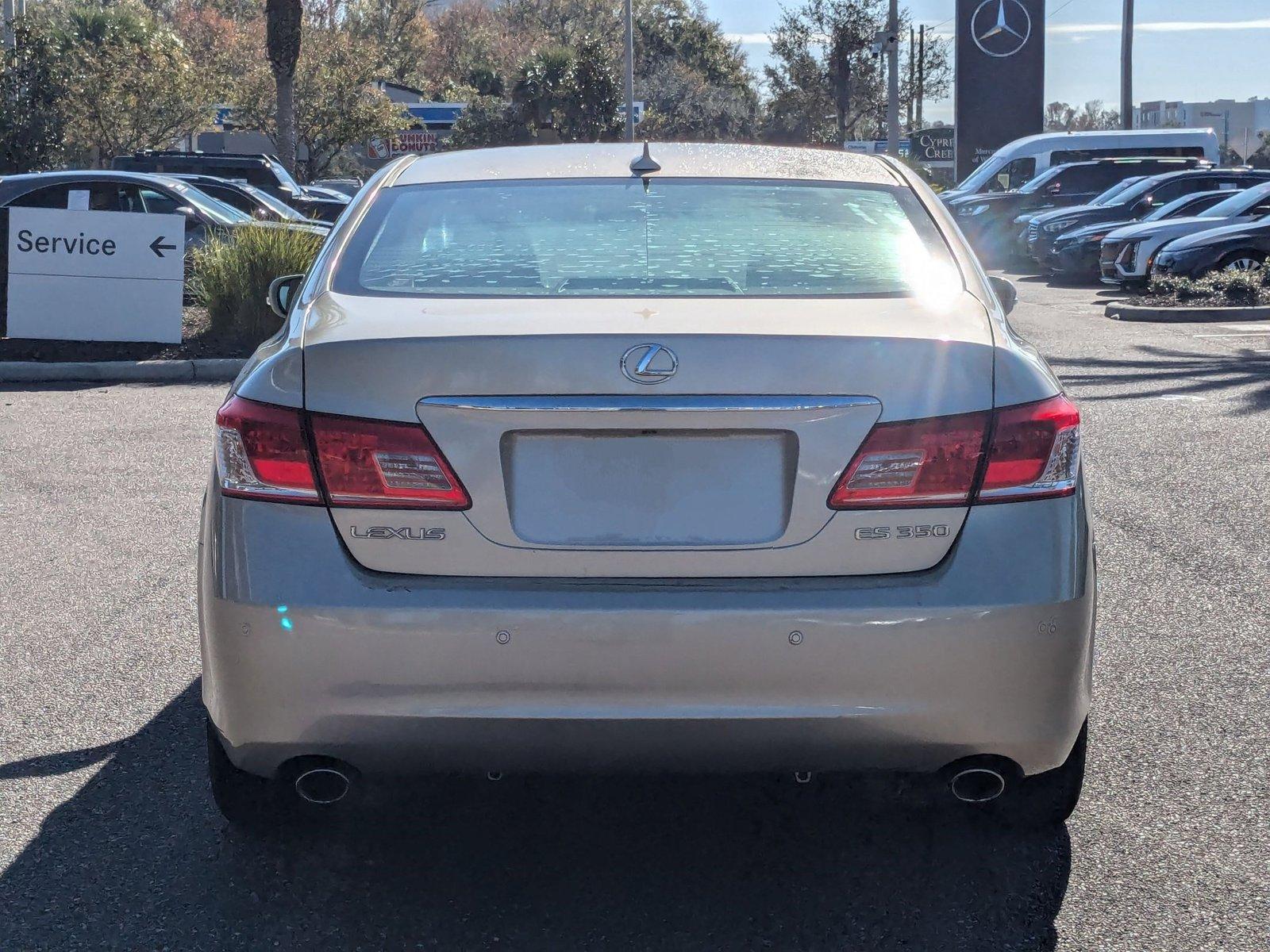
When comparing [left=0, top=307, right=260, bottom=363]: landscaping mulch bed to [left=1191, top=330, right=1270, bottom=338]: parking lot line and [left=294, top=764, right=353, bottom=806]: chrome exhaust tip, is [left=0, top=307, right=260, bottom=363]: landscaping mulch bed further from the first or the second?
[left=294, top=764, right=353, bottom=806]: chrome exhaust tip

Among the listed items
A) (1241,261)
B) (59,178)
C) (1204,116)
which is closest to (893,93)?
(1241,261)

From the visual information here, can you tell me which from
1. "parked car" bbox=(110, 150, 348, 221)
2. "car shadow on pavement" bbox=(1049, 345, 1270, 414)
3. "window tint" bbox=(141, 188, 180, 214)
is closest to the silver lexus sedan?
"car shadow on pavement" bbox=(1049, 345, 1270, 414)

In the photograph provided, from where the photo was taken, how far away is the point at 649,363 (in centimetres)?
292

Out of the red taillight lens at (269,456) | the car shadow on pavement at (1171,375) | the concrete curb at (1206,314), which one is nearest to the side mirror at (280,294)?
the red taillight lens at (269,456)

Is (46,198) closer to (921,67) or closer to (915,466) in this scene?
(915,466)

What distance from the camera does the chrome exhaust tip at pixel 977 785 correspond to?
3.20m

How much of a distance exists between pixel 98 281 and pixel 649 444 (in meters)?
11.5

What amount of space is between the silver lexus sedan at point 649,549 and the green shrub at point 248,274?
34.9 feet

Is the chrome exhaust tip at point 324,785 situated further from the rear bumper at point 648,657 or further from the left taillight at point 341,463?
the left taillight at point 341,463

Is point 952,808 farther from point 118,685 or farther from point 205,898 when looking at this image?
point 118,685

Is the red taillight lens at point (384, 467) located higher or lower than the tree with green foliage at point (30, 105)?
lower

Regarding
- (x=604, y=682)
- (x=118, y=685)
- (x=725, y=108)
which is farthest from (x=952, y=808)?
(x=725, y=108)

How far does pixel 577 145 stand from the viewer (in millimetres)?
4586

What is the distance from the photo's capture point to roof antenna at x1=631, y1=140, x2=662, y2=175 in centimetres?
402
